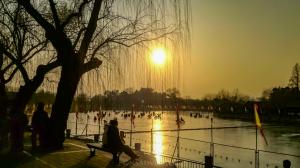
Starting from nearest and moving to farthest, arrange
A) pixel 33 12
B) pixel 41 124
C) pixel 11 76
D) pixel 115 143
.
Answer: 1. pixel 115 143
2. pixel 33 12
3. pixel 41 124
4. pixel 11 76

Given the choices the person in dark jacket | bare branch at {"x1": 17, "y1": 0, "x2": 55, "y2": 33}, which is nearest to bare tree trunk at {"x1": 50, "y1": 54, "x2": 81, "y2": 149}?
the person in dark jacket

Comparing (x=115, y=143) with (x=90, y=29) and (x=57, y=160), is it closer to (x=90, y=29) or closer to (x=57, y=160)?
(x=57, y=160)

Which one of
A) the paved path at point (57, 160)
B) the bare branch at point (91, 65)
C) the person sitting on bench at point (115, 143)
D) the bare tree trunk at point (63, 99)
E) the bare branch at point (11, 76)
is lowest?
the paved path at point (57, 160)

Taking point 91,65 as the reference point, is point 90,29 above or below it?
above

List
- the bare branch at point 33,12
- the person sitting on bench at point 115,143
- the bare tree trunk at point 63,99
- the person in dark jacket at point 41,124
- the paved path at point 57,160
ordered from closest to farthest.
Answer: the paved path at point 57,160, the person sitting on bench at point 115,143, the bare branch at point 33,12, the bare tree trunk at point 63,99, the person in dark jacket at point 41,124

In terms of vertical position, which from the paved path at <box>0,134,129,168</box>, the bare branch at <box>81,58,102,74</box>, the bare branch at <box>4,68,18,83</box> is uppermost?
the bare branch at <box>4,68,18,83</box>

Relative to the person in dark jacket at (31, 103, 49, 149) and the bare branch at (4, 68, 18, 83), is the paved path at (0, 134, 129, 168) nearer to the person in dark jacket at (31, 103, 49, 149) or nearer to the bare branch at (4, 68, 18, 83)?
the person in dark jacket at (31, 103, 49, 149)

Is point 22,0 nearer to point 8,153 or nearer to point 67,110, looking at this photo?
point 67,110

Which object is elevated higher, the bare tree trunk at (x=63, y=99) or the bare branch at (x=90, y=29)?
the bare branch at (x=90, y=29)

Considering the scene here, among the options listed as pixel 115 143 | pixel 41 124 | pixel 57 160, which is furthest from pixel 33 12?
pixel 115 143

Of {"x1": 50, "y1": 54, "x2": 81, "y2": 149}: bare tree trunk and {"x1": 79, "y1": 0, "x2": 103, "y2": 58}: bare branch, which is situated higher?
{"x1": 79, "y1": 0, "x2": 103, "y2": 58}: bare branch

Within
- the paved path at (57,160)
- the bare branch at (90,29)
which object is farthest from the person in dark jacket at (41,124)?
the bare branch at (90,29)

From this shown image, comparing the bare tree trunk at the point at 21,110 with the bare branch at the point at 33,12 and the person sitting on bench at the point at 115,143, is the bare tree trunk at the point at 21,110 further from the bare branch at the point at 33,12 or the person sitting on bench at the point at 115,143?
the person sitting on bench at the point at 115,143

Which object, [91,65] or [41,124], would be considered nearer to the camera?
[91,65]
